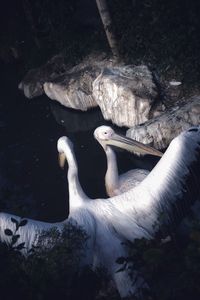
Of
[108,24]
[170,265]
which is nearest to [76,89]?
[108,24]

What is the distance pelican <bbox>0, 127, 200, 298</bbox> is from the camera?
4.12 m

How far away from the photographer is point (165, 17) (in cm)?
771

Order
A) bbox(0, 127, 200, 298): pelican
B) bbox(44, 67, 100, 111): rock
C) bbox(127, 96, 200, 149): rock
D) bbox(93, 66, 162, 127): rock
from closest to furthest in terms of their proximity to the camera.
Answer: bbox(0, 127, 200, 298): pelican → bbox(127, 96, 200, 149): rock → bbox(93, 66, 162, 127): rock → bbox(44, 67, 100, 111): rock

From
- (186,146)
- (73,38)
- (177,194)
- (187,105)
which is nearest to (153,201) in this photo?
(177,194)

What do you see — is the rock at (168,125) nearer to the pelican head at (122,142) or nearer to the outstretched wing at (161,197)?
the pelican head at (122,142)

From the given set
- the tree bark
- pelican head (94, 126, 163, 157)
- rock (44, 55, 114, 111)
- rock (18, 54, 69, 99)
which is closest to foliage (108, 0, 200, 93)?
the tree bark

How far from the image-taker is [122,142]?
574 centimetres

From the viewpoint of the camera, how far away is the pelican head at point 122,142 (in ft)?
18.4

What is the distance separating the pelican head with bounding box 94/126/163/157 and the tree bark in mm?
2851

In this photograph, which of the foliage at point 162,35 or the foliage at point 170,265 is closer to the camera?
the foliage at point 170,265

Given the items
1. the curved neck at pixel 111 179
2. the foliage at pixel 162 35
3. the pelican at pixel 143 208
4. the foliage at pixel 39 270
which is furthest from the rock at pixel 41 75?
the foliage at pixel 39 270

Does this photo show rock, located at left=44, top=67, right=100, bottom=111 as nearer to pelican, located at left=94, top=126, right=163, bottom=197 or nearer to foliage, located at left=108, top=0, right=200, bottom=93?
foliage, located at left=108, top=0, right=200, bottom=93

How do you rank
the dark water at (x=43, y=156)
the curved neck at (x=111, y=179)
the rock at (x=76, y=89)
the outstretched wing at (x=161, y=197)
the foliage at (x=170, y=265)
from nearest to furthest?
the foliage at (x=170, y=265), the outstretched wing at (x=161, y=197), the curved neck at (x=111, y=179), the dark water at (x=43, y=156), the rock at (x=76, y=89)

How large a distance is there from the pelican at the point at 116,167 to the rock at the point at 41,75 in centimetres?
391
